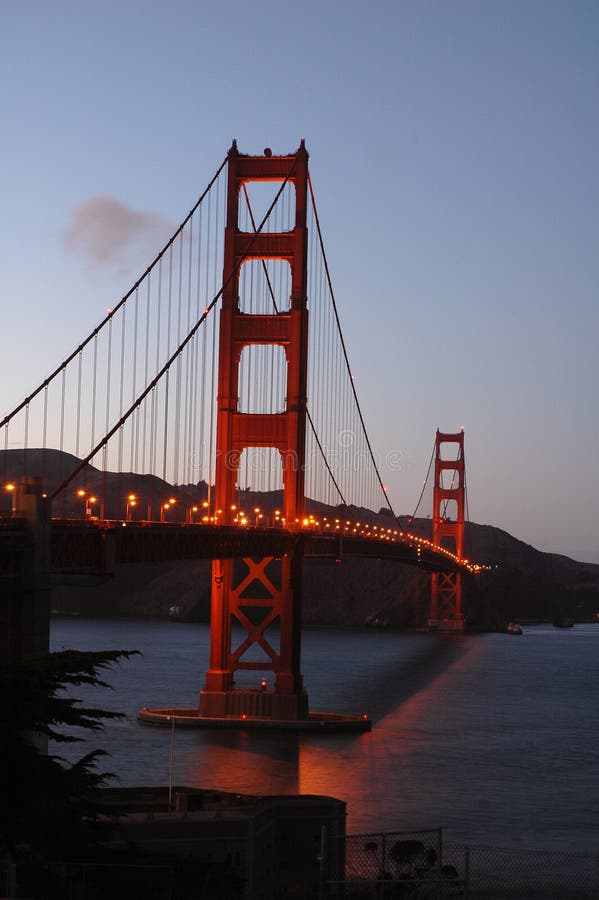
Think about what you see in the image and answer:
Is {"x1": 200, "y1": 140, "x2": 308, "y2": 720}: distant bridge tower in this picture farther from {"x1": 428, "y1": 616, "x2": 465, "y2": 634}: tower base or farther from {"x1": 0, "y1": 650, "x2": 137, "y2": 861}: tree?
{"x1": 428, "y1": 616, "x2": 465, "y2": 634}: tower base

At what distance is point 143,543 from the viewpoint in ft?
95.5

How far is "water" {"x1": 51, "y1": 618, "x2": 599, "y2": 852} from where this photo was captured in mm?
27844

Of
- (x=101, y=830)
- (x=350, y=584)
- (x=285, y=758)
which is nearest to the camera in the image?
(x=101, y=830)

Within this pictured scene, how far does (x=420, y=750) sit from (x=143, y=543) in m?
11.8

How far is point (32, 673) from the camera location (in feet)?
39.8

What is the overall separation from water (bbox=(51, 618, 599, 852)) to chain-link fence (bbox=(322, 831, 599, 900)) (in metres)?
1.16

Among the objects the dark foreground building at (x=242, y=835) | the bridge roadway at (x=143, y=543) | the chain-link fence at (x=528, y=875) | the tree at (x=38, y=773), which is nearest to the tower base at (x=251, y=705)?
the bridge roadway at (x=143, y=543)

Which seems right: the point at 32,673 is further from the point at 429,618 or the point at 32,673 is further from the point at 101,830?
the point at 429,618

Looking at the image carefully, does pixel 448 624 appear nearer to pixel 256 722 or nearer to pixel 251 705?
pixel 251 705

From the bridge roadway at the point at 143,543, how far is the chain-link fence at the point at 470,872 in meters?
6.04

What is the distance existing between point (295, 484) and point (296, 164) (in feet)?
30.1

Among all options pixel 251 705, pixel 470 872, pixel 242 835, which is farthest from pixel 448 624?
pixel 242 835

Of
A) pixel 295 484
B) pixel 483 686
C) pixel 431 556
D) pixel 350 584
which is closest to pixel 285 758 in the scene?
pixel 295 484

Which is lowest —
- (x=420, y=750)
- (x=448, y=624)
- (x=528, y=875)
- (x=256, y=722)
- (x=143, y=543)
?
(x=528, y=875)
